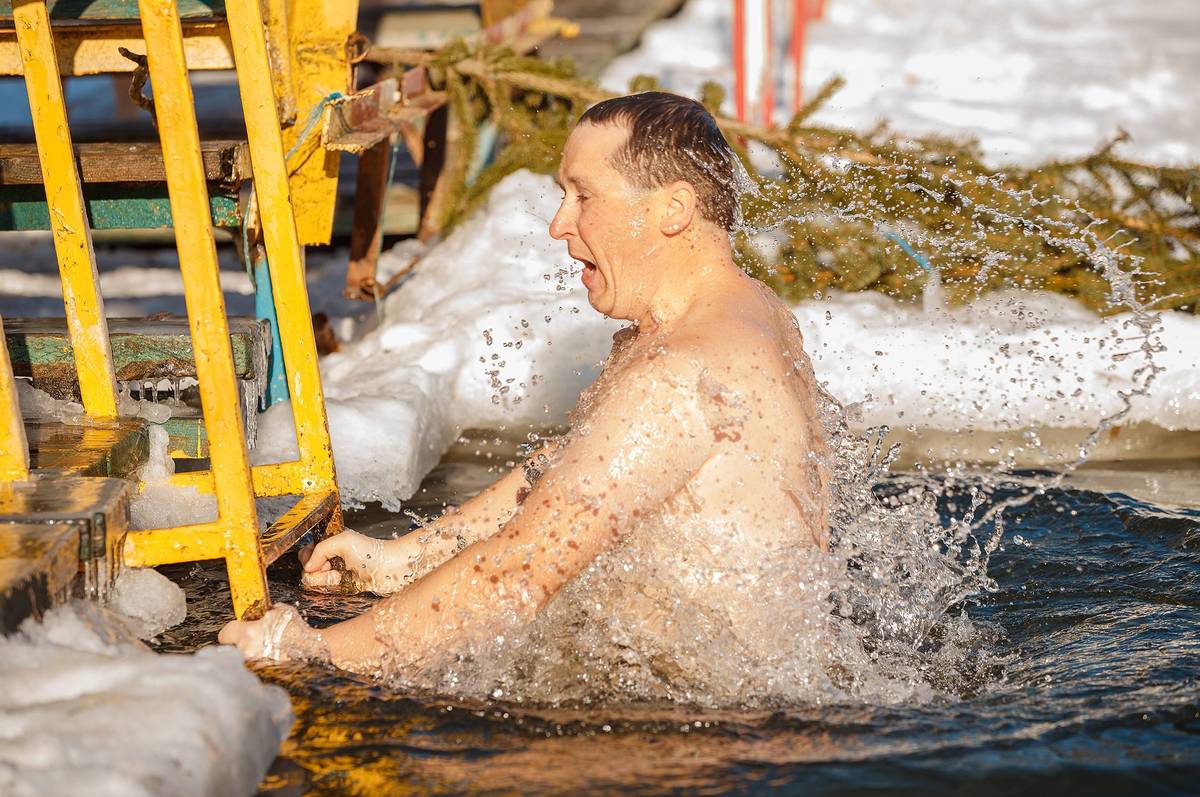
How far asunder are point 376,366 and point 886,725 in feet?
9.94

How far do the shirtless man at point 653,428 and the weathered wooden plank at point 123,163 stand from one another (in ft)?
4.29

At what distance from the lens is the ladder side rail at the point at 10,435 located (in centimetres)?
274


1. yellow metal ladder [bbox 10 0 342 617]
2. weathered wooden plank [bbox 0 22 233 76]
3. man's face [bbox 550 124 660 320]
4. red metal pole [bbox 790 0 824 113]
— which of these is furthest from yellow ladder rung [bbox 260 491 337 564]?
red metal pole [bbox 790 0 824 113]

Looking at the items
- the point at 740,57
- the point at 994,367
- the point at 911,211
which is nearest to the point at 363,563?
the point at 994,367

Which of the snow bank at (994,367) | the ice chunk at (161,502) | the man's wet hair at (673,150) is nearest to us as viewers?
the man's wet hair at (673,150)

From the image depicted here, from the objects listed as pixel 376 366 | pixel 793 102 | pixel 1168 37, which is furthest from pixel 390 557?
pixel 1168 37

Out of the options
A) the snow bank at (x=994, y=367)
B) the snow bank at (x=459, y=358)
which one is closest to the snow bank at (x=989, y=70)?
the snow bank at (x=994, y=367)

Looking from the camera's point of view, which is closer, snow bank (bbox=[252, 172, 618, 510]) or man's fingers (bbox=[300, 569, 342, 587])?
man's fingers (bbox=[300, 569, 342, 587])

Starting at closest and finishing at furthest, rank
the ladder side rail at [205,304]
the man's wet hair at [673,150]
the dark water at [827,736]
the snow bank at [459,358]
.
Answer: the dark water at [827,736]
the ladder side rail at [205,304]
the man's wet hair at [673,150]
the snow bank at [459,358]

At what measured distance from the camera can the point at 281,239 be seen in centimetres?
327

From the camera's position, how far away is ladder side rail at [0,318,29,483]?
274 cm

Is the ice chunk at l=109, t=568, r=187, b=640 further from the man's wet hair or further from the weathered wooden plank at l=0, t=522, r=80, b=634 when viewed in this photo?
the man's wet hair

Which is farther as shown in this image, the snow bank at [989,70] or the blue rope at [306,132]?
the snow bank at [989,70]

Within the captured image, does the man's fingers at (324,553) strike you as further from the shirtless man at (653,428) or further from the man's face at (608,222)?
the man's face at (608,222)
